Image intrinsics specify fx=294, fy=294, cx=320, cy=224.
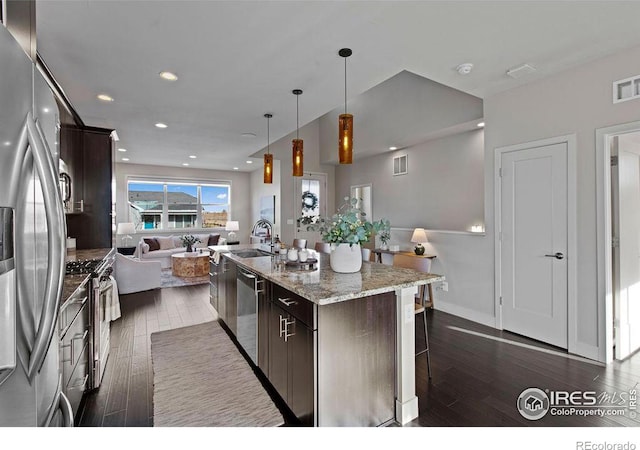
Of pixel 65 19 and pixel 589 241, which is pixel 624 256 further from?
pixel 65 19

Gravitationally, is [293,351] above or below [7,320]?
below

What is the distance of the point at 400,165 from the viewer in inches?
228

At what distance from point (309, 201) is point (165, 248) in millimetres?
4164

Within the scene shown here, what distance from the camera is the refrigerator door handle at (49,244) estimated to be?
0.84 meters

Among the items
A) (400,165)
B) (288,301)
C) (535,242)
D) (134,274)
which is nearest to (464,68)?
(535,242)

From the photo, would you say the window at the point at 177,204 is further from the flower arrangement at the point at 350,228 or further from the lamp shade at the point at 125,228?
the flower arrangement at the point at 350,228

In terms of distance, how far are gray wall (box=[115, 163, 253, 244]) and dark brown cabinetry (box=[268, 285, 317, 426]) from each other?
7587mm

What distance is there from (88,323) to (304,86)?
9.63 feet

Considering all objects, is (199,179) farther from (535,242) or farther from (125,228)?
(535,242)

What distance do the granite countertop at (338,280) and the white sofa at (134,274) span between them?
139 inches

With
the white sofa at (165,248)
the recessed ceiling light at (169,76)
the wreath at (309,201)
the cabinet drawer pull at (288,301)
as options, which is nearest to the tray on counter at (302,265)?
the cabinet drawer pull at (288,301)

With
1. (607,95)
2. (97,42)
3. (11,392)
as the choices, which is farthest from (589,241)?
(97,42)

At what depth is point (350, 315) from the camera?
1753 millimetres

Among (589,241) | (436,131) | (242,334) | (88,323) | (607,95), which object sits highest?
(436,131)
